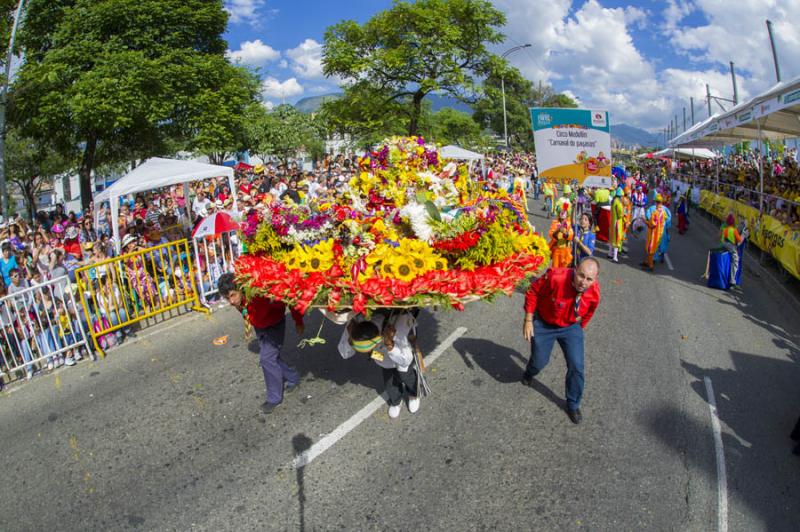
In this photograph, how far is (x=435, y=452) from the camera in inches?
179

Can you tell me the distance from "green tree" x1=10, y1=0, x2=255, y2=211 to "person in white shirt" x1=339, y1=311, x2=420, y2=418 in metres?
16.4

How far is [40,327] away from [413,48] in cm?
2100

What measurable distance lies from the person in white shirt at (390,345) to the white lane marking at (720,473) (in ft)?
9.03

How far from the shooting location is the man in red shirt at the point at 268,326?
4.97m

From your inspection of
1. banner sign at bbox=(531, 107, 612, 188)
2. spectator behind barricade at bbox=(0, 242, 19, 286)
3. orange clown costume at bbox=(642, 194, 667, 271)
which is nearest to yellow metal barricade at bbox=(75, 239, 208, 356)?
spectator behind barricade at bbox=(0, 242, 19, 286)

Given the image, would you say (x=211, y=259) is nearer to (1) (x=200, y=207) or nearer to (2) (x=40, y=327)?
(2) (x=40, y=327)

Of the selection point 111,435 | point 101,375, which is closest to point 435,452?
point 111,435

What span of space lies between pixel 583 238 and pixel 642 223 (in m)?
5.77

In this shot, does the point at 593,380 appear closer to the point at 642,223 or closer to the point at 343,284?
the point at 343,284

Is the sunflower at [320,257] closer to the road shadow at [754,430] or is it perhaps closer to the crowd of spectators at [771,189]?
the road shadow at [754,430]

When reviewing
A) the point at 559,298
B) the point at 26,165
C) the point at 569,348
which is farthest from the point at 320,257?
the point at 26,165

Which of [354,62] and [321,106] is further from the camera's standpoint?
[321,106]

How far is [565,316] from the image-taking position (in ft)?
16.1

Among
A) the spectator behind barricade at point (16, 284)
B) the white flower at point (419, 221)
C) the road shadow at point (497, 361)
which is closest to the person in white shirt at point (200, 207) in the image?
the spectator behind barricade at point (16, 284)
